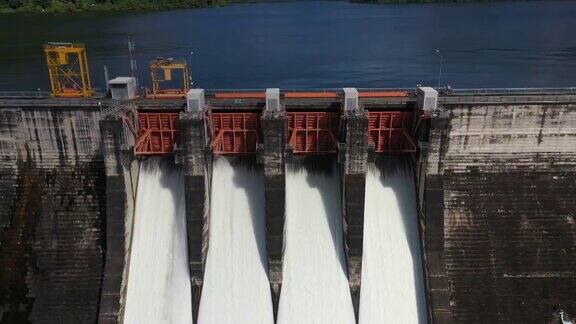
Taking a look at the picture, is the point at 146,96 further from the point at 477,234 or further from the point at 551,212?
the point at 551,212

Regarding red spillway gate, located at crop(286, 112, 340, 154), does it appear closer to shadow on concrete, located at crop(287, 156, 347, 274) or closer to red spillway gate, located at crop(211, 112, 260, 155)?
shadow on concrete, located at crop(287, 156, 347, 274)

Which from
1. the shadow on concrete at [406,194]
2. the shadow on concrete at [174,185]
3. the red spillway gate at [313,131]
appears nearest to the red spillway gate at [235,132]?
the red spillway gate at [313,131]

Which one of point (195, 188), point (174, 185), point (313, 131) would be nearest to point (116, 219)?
point (174, 185)

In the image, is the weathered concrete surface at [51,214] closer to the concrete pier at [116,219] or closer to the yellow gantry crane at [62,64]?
the concrete pier at [116,219]

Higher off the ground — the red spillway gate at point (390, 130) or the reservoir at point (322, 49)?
the reservoir at point (322, 49)

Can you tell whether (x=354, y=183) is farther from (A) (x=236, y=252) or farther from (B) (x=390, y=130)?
(A) (x=236, y=252)

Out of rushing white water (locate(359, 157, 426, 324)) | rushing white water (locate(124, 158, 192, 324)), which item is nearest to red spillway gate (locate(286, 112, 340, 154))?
rushing white water (locate(359, 157, 426, 324))
